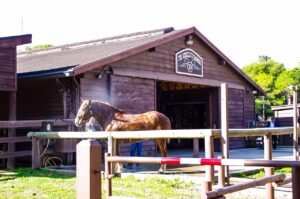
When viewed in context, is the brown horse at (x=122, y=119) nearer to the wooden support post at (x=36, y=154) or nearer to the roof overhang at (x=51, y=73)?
the wooden support post at (x=36, y=154)

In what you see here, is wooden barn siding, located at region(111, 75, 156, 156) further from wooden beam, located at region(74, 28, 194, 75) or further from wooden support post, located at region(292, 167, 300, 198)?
wooden support post, located at region(292, 167, 300, 198)

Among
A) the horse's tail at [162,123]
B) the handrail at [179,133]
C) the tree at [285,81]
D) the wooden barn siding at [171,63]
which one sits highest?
the tree at [285,81]

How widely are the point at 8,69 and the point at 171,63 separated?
21.9 ft

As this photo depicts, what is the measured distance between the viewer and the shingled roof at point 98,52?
44.5 feet

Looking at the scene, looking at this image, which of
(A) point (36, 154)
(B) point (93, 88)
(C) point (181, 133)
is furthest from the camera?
(B) point (93, 88)

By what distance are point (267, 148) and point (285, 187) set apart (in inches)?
37.3

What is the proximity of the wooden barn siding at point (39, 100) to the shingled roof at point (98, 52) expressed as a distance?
1.69 feet

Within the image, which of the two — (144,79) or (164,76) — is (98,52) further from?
(164,76)

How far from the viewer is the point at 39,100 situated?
48.5ft

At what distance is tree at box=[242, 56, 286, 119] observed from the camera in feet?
179

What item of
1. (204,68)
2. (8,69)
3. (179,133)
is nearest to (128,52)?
(8,69)

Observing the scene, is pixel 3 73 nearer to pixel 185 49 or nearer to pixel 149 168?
pixel 149 168

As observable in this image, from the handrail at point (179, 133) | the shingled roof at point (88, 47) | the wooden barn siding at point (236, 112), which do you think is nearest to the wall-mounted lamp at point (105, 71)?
the shingled roof at point (88, 47)

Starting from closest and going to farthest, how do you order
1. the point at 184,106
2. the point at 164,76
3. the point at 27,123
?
the point at 27,123
the point at 164,76
the point at 184,106
